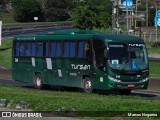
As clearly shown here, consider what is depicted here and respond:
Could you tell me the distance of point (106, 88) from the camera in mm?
25000

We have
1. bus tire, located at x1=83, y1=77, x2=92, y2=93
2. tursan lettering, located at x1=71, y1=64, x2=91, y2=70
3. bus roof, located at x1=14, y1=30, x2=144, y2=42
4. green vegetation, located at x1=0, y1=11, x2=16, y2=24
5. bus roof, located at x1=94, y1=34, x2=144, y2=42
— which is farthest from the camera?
green vegetation, located at x1=0, y1=11, x2=16, y2=24

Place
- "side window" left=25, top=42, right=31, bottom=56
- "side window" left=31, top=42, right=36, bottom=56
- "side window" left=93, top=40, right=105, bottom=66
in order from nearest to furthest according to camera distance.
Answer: "side window" left=93, top=40, right=105, bottom=66, "side window" left=31, top=42, right=36, bottom=56, "side window" left=25, top=42, right=31, bottom=56

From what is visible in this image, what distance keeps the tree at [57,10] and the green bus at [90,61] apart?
95147mm

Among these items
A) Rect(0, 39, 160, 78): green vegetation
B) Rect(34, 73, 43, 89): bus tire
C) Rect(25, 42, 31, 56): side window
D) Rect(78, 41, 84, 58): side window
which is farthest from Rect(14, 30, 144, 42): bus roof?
Rect(0, 39, 160, 78): green vegetation

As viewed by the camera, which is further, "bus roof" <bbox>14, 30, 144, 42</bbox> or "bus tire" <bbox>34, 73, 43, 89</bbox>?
"bus tire" <bbox>34, 73, 43, 89</bbox>

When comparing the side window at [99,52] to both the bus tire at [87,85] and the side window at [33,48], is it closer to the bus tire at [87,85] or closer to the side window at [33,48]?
the bus tire at [87,85]

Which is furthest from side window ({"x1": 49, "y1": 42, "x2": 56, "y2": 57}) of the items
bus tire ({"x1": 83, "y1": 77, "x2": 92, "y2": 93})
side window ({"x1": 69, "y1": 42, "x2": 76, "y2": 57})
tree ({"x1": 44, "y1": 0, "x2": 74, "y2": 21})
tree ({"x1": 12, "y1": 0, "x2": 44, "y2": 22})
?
tree ({"x1": 44, "y1": 0, "x2": 74, "y2": 21})

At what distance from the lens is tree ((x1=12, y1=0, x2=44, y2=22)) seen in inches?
4587

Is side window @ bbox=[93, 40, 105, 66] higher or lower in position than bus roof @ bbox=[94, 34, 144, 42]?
lower

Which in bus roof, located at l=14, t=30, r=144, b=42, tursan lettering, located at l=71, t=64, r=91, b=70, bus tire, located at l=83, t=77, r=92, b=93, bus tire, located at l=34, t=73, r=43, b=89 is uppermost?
bus roof, located at l=14, t=30, r=144, b=42

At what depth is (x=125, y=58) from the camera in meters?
25.0

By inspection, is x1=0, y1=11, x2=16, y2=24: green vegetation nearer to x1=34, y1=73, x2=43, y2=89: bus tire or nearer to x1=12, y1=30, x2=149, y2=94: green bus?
x1=34, y1=73, x2=43, y2=89: bus tire

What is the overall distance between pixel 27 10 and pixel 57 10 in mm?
10995

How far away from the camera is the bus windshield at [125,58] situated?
82.1ft
